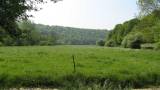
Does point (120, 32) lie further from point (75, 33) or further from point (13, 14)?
point (13, 14)

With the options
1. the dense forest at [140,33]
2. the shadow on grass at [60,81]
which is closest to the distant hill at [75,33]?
the dense forest at [140,33]

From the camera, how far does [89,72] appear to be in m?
27.0

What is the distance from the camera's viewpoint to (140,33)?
82438mm

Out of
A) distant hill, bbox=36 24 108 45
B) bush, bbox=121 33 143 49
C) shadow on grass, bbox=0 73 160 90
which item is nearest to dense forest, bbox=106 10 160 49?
bush, bbox=121 33 143 49

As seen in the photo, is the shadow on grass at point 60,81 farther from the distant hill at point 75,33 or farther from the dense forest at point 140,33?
the distant hill at point 75,33

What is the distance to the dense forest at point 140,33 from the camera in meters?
58.0

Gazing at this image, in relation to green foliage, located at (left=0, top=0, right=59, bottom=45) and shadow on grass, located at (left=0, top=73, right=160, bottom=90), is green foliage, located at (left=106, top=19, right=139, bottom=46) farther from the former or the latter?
green foliage, located at (left=0, top=0, right=59, bottom=45)

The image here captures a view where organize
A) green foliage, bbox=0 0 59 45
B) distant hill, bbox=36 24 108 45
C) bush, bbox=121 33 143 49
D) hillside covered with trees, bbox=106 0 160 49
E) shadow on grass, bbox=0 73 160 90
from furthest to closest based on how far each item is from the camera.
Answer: distant hill, bbox=36 24 108 45 < bush, bbox=121 33 143 49 < hillside covered with trees, bbox=106 0 160 49 < shadow on grass, bbox=0 73 160 90 < green foliage, bbox=0 0 59 45

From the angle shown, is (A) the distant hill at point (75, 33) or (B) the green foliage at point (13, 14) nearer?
(B) the green foliage at point (13, 14)

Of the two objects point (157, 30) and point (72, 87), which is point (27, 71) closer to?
point (72, 87)

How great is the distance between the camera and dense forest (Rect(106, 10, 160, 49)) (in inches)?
2285

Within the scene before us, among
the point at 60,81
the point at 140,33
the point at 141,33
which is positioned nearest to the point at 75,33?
the point at 140,33

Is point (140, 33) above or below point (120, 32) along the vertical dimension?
below

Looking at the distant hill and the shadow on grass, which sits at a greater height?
the distant hill
